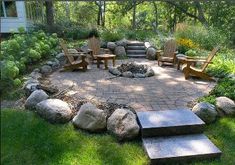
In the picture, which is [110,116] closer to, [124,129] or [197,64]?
[124,129]

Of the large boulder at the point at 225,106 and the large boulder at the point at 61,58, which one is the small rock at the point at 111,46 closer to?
the large boulder at the point at 61,58

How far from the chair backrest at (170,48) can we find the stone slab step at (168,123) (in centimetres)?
444

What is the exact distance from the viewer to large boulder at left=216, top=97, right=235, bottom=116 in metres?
4.58

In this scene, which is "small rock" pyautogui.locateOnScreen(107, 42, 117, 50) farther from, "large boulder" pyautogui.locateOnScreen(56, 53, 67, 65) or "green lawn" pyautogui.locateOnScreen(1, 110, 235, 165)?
"green lawn" pyautogui.locateOnScreen(1, 110, 235, 165)

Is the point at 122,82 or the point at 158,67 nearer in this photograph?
the point at 122,82

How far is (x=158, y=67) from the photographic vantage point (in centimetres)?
827

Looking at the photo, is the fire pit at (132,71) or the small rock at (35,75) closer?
the small rock at (35,75)

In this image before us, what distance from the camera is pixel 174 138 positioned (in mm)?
3936

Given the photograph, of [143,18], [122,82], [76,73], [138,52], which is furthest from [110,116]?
[143,18]

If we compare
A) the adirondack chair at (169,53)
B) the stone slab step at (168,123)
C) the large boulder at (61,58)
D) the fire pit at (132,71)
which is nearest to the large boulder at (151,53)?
the adirondack chair at (169,53)

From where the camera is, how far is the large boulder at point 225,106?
4578 mm

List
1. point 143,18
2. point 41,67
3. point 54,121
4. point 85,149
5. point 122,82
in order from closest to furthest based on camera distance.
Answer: point 85,149 < point 54,121 < point 122,82 < point 41,67 < point 143,18

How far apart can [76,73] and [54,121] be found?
10.8 feet

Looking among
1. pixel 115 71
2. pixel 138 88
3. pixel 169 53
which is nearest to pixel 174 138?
pixel 138 88
